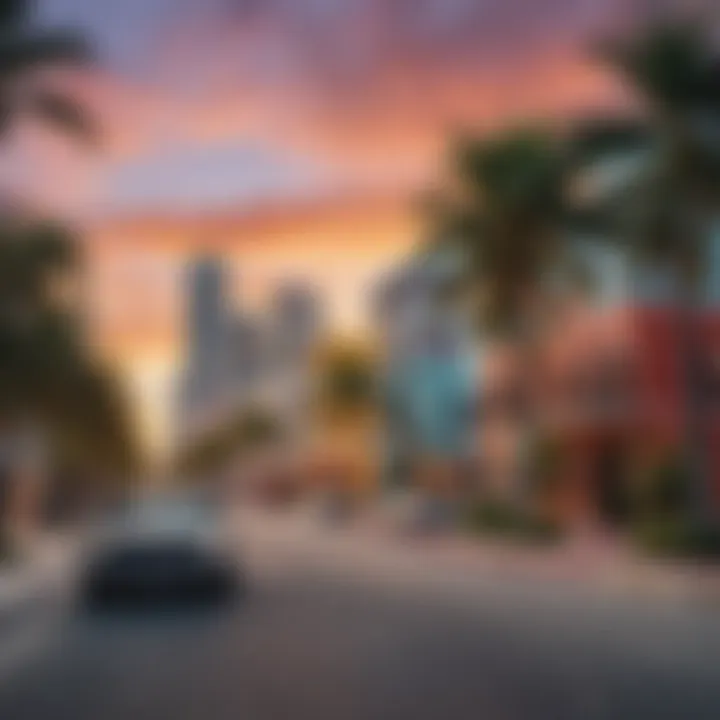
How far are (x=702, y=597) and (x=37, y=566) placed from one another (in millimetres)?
7514

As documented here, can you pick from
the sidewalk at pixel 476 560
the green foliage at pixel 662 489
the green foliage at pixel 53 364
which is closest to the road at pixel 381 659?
the sidewalk at pixel 476 560

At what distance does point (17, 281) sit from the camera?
24.0 meters

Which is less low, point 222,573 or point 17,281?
point 17,281

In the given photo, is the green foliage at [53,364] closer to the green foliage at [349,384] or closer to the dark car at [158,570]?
the dark car at [158,570]

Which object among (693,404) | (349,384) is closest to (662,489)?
(693,404)

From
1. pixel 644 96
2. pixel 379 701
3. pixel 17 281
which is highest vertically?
pixel 644 96

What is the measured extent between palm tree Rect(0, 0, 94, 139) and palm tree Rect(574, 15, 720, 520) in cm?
972

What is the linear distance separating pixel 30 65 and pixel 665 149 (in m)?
11.5

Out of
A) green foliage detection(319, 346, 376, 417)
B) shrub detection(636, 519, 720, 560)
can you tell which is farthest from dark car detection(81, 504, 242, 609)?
green foliage detection(319, 346, 376, 417)

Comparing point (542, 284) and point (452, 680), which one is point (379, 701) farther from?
point (542, 284)

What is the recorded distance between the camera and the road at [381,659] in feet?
34.2

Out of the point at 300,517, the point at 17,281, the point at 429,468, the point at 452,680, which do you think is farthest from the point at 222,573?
the point at 429,468

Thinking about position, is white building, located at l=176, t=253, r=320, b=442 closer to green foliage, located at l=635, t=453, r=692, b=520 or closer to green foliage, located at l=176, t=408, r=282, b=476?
green foliage, located at l=176, t=408, r=282, b=476

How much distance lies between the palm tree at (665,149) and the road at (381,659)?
6.81 m
